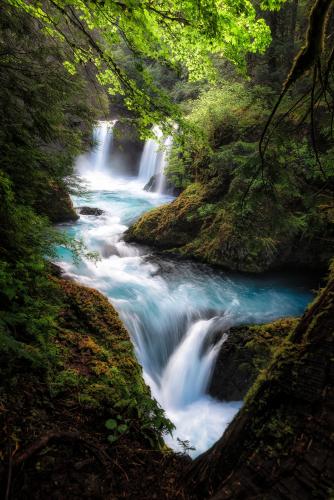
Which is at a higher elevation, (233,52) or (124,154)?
(233,52)

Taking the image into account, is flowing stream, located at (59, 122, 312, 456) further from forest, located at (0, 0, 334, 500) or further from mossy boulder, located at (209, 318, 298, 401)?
mossy boulder, located at (209, 318, 298, 401)

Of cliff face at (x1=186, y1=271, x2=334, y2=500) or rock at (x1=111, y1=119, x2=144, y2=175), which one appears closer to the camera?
cliff face at (x1=186, y1=271, x2=334, y2=500)

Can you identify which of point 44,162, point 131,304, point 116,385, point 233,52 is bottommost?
point 131,304

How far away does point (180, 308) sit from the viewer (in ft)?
26.6

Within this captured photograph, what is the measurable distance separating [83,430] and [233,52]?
500 centimetres

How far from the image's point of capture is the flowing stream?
610 cm

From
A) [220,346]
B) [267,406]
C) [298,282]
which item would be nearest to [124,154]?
[298,282]

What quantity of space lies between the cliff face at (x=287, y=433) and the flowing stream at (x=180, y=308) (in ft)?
12.2

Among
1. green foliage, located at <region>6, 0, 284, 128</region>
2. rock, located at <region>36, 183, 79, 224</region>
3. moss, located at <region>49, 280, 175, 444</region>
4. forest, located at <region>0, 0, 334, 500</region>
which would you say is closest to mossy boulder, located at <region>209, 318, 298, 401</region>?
forest, located at <region>0, 0, 334, 500</region>

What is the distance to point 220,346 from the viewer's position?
6.55m

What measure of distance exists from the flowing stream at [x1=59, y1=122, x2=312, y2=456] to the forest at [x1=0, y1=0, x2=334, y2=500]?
5 centimetres

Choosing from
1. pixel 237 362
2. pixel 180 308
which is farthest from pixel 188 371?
pixel 180 308

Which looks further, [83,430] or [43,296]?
[43,296]

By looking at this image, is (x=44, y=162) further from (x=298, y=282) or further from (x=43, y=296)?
(x=298, y=282)
